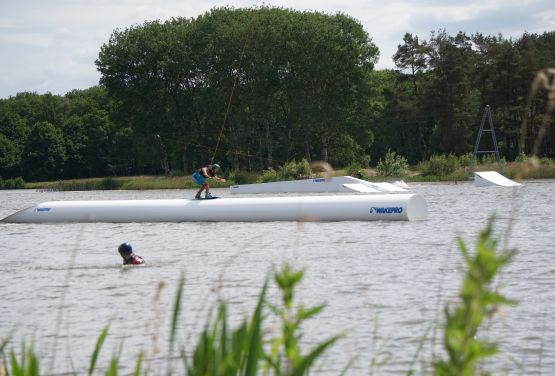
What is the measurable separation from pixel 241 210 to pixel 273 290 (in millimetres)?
12912

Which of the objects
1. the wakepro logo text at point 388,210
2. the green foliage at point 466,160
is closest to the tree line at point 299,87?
the green foliage at point 466,160

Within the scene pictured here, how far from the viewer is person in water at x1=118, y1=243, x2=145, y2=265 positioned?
54.4 feet

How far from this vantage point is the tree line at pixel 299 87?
68.6m

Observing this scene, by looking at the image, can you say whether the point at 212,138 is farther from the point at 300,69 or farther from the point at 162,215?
the point at 162,215

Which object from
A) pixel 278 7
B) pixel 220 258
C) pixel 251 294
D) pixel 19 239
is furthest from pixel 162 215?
pixel 278 7

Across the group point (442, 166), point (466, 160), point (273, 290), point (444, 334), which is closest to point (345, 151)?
point (466, 160)

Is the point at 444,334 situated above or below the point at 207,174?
above

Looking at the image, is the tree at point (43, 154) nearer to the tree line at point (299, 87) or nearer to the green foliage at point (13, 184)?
the green foliage at point (13, 184)

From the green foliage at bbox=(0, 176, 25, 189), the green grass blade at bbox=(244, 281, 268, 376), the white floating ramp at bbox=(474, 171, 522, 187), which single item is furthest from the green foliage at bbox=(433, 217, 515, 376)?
the green foliage at bbox=(0, 176, 25, 189)

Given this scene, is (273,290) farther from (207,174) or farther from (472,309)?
(207,174)

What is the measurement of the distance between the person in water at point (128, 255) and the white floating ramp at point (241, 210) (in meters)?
6.03

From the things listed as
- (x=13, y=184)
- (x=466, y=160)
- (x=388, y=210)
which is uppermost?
(x=388, y=210)

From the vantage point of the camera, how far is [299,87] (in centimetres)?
6900

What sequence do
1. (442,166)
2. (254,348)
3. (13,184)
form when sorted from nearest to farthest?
(254,348), (442,166), (13,184)
